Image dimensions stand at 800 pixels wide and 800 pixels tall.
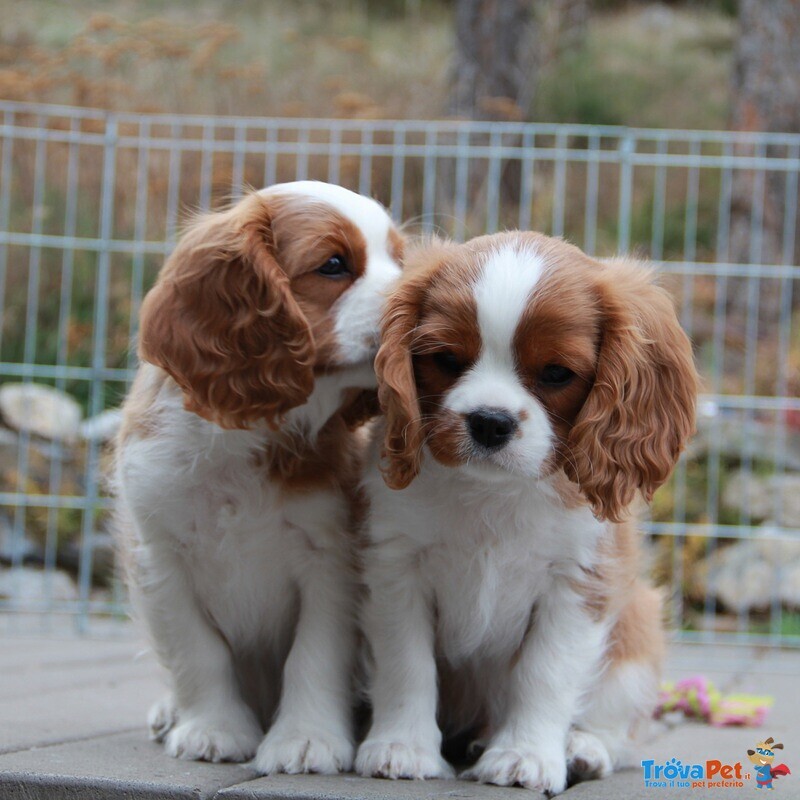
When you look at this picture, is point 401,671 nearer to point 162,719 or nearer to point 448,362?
point 448,362

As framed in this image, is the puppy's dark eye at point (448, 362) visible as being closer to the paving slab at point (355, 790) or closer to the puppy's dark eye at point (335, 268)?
the puppy's dark eye at point (335, 268)

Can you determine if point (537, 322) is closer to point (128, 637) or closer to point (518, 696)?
point (518, 696)

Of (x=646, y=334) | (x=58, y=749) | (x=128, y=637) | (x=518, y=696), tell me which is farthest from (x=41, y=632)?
(x=646, y=334)

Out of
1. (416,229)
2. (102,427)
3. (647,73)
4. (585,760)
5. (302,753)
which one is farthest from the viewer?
(647,73)

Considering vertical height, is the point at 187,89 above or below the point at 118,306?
above

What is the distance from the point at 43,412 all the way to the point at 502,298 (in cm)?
628

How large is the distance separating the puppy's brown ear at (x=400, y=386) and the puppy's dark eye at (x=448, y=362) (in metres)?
0.07

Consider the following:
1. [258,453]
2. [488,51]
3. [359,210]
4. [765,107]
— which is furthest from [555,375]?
[488,51]

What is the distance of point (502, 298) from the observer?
2885 mm

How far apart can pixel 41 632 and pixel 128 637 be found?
1.59 ft

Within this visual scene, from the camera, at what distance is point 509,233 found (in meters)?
3.17

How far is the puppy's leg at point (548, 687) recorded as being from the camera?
3.07 metres

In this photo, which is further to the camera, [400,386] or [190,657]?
[190,657]

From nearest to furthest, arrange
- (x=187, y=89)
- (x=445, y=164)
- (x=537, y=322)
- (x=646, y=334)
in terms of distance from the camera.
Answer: (x=537, y=322), (x=646, y=334), (x=445, y=164), (x=187, y=89)
